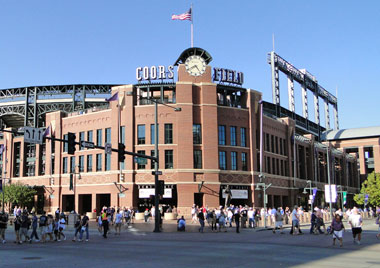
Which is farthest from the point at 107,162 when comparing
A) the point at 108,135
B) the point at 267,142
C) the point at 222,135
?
the point at 267,142

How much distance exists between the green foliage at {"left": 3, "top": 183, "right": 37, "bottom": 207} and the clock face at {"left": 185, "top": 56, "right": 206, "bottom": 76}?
101 feet

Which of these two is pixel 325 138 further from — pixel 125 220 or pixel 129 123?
pixel 125 220

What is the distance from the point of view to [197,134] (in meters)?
54.6

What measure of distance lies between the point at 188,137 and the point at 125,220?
14809 millimetres

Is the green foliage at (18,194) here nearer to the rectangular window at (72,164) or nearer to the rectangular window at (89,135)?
the rectangular window at (72,164)

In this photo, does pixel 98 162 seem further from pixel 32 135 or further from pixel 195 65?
pixel 32 135

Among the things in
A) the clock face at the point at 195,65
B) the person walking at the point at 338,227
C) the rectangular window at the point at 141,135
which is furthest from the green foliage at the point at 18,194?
the person walking at the point at 338,227

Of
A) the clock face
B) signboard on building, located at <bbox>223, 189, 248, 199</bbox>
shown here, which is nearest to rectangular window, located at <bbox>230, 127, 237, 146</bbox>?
signboard on building, located at <bbox>223, 189, 248, 199</bbox>

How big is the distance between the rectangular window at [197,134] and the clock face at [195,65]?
24.5 ft

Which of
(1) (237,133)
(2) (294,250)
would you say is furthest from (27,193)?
(2) (294,250)

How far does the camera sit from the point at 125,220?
4325cm

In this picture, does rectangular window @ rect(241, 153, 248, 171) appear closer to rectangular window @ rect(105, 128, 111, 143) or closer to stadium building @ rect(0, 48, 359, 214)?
stadium building @ rect(0, 48, 359, 214)

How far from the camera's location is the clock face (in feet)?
187

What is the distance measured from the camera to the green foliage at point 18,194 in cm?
6450
